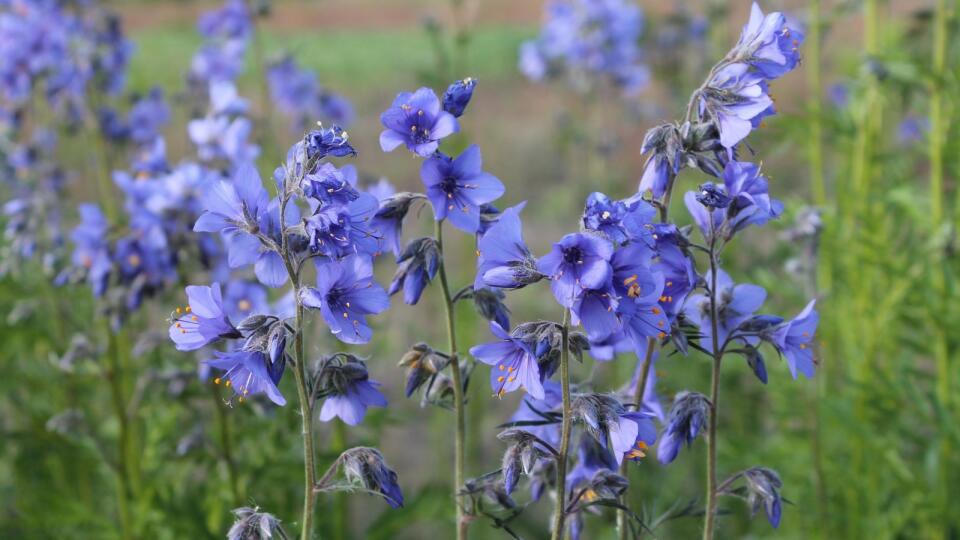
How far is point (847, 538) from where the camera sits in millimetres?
4250

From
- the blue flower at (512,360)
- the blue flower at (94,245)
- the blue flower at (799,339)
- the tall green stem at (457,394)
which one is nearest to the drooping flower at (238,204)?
the tall green stem at (457,394)

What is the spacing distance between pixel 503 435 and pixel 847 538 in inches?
109

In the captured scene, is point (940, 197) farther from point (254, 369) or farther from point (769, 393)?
point (254, 369)

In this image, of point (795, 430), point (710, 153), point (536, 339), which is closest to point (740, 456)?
point (795, 430)

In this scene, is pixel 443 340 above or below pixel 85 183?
below

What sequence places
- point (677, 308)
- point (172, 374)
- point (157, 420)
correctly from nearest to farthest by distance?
point (677, 308), point (172, 374), point (157, 420)

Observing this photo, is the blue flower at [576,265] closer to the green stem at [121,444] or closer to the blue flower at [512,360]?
the blue flower at [512,360]

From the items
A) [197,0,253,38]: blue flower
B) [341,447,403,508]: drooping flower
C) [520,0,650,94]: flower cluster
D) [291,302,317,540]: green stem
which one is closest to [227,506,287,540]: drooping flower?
[291,302,317,540]: green stem

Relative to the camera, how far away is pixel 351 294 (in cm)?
216

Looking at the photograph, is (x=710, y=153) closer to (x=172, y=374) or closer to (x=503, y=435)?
(x=503, y=435)

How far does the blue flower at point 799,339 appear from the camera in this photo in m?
2.22

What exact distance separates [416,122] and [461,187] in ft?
0.60

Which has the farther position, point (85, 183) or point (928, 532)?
point (85, 183)

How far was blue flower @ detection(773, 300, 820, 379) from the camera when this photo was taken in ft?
7.29
